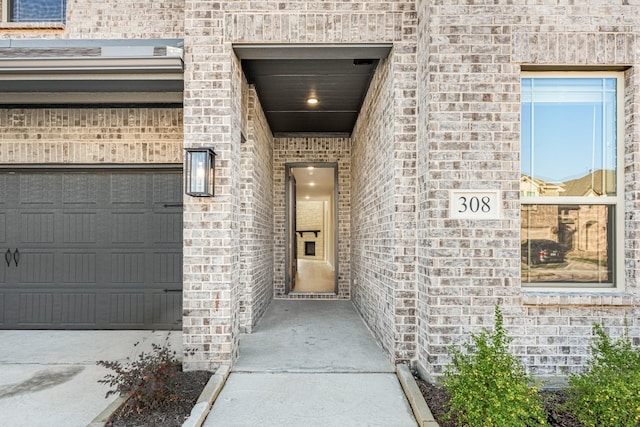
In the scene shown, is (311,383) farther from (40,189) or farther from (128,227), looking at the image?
(40,189)

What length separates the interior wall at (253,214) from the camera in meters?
4.83

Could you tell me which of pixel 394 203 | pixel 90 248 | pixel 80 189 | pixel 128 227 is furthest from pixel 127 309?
pixel 394 203

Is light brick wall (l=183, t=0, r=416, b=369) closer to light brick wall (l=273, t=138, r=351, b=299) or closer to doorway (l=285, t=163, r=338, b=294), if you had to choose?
light brick wall (l=273, t=138, r=351, b=299)

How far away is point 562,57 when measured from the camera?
10.4ft

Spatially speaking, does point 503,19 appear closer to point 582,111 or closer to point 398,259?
point 582,111

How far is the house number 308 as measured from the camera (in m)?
3.16

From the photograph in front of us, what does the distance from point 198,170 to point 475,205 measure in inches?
94.8

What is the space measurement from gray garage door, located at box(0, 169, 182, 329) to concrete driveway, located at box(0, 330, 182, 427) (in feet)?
0.95

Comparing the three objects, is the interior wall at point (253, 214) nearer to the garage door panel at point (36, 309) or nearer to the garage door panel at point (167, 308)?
the garage door panel at point (167, 308)

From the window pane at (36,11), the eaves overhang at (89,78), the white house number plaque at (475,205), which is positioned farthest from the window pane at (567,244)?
the window pane at (36,11)

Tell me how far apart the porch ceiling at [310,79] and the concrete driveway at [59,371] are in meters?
3.30

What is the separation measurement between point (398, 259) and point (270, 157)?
4.13 meters

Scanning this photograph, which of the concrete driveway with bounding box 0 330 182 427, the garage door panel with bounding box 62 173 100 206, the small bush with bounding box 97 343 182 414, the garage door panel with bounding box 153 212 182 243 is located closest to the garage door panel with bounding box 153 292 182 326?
the concrete driveway with bounding box 0 330 182 427

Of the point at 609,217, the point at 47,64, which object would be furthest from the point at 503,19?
the point at 47,64
